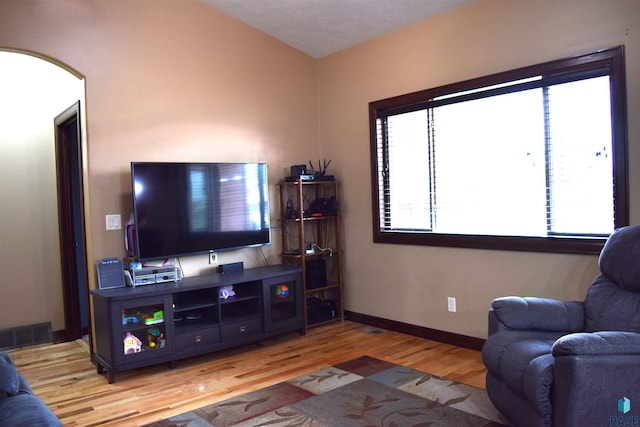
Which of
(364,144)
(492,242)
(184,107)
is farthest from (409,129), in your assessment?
(184,107)

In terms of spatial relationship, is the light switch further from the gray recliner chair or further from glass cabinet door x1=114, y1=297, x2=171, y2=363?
the gray recliner chair

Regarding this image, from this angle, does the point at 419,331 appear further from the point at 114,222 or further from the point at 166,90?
the point at 166,90

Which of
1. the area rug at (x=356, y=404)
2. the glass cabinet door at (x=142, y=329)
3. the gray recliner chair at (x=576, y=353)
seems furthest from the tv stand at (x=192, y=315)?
the gray recliner chair at (x=576, y=353)

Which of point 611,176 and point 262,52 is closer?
point 611,176

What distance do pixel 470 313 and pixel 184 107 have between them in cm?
298

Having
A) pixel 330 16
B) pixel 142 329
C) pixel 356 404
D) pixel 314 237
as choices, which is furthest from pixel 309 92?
pixel 356 404

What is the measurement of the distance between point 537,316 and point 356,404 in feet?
3.94

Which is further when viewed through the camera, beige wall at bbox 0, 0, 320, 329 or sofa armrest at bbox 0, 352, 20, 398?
beige wall at bbox 0, 0, 320, 329

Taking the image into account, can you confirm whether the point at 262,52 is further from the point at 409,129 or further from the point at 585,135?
the point at 585,135

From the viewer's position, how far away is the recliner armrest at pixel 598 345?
2.27 m

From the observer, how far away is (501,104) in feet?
12.9

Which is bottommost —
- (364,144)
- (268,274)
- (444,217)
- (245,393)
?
(245,393)

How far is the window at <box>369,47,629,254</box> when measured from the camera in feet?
11.1

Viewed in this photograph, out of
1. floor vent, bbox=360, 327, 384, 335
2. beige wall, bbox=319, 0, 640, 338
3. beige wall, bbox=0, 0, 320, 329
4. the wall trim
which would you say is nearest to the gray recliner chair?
beige wall, bbox=319, 0, 640, 338
